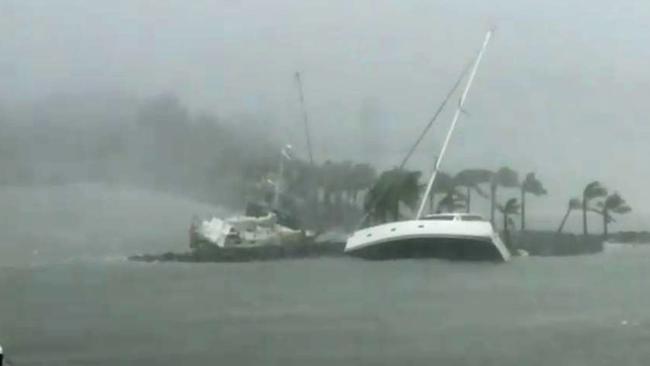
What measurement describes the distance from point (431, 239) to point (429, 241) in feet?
0.04

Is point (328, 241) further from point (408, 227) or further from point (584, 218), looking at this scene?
point (584, 218)

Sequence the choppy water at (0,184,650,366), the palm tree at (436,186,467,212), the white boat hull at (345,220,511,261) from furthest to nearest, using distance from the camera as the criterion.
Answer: the palm tree at (436,186,467,212)
the white boat hull at (345,220,511,261)
the choppy water at (0,184,650,366)

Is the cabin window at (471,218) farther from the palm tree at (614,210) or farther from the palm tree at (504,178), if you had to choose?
Result: the palm tree at (614,210)

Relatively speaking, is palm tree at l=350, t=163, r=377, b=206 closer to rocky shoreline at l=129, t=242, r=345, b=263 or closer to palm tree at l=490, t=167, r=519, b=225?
rocky shoreline at l=129, t=242, r=345, b=263

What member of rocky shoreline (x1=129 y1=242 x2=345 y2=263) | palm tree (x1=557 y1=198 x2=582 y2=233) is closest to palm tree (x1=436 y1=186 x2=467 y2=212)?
palm tree (x1=557 y1=198 x2=582 y2=233)

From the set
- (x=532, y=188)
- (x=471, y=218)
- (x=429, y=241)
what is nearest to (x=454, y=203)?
(x=471, y=218)

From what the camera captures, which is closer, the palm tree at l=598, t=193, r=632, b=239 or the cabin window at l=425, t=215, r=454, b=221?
the cabin window at l=425, t=215, r=454, b=221

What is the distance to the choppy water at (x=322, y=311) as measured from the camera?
4.97 meters

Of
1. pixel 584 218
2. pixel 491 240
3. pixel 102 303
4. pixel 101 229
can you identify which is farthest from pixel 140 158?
pixel 584 218

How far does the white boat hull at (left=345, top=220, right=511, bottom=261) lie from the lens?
5094mm

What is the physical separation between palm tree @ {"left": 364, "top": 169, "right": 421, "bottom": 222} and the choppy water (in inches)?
9.6

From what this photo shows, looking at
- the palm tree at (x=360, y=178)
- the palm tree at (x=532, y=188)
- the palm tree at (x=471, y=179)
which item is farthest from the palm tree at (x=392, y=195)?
the palm tree at (x=532, y=188)

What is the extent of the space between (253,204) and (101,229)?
0.72m

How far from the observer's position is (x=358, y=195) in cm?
528
